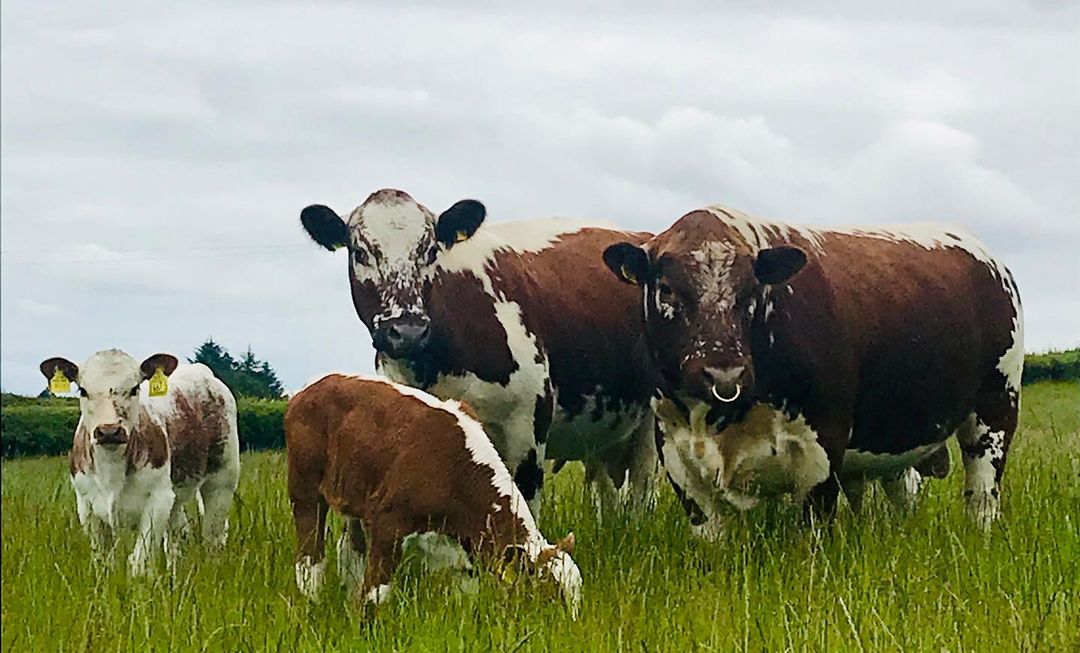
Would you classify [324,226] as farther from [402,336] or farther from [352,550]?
[352,550]

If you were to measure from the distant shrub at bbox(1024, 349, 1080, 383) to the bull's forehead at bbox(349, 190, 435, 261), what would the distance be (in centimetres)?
1981

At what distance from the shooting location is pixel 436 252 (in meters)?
8.41

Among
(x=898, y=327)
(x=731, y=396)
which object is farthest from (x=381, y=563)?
(x=898, y=327)

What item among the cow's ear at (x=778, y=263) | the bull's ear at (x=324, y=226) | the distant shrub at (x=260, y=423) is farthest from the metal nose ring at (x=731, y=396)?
the distant shrub at (x=260, y=423)

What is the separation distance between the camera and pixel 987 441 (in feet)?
31.0

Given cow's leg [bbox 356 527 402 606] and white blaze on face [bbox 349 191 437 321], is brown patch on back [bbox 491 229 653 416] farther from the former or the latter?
cow's leg [bbox 356 527 402 606]

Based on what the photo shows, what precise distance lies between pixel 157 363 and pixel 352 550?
2.76 m

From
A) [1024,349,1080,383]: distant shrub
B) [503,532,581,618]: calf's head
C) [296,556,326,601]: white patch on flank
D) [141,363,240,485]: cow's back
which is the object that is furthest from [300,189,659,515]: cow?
[1024,349,1080,383]: distant shrub

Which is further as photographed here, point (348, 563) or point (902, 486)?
point (902, 486)

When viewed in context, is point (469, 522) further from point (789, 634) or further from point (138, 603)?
point (789, 634)

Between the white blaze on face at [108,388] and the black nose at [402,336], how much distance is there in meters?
1.94

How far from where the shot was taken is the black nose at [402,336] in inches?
306

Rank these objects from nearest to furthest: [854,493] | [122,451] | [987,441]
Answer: [122,451] → [987,441] → [854,493]

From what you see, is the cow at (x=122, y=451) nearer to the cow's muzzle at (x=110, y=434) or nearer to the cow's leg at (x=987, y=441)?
the cow's muzzle at (x=110, y=434)
